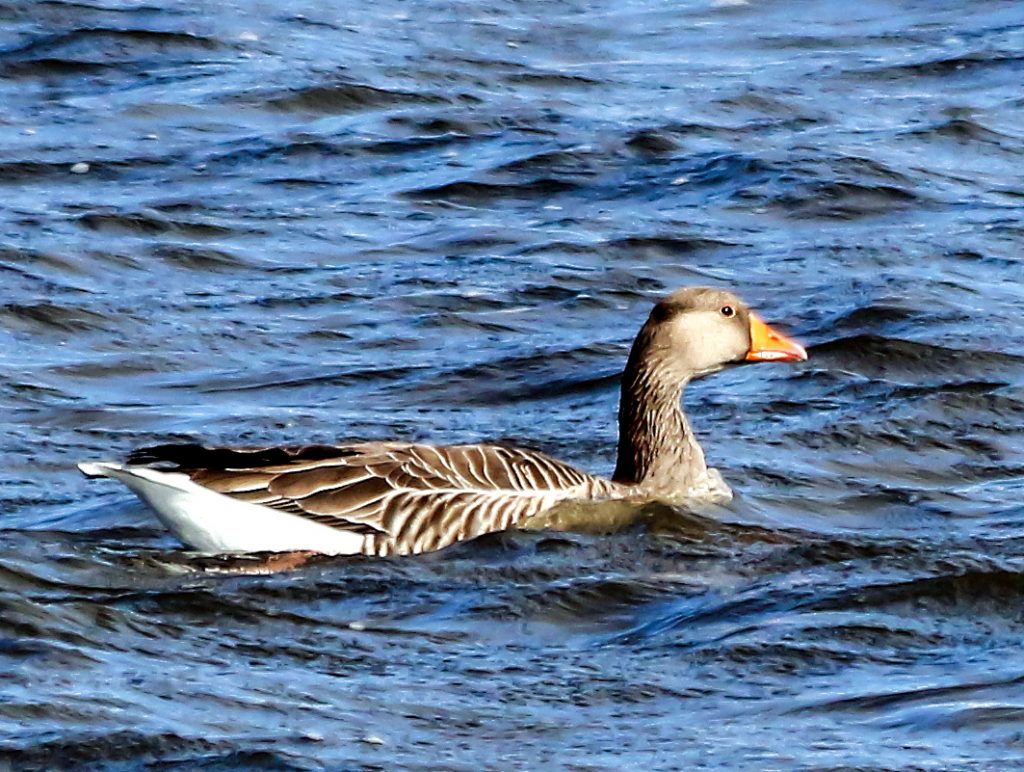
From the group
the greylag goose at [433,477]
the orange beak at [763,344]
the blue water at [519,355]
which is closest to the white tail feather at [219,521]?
the greylag goose at [433,477]

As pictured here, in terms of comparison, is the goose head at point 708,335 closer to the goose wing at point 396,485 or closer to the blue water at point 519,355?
the blue water at point 519,355

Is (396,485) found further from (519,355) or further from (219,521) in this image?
(519,355)

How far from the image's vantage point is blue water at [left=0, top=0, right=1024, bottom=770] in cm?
820

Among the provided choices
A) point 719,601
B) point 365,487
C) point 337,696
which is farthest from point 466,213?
point 337,696

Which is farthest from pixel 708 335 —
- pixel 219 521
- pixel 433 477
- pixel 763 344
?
pixel 219 521

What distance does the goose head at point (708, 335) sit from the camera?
11406mm

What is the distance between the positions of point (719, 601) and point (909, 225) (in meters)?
7.41

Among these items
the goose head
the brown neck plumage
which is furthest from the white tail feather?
the goose head

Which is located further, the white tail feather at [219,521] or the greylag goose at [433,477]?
the greylag goose at [433,477]

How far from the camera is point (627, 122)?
18766 millimetres

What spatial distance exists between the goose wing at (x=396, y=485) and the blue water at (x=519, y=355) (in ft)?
0.63

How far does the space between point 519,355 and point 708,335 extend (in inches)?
96.4

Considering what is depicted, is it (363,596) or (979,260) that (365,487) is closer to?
(363,596)

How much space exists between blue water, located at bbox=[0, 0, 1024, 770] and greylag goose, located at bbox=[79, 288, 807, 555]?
21 cm
